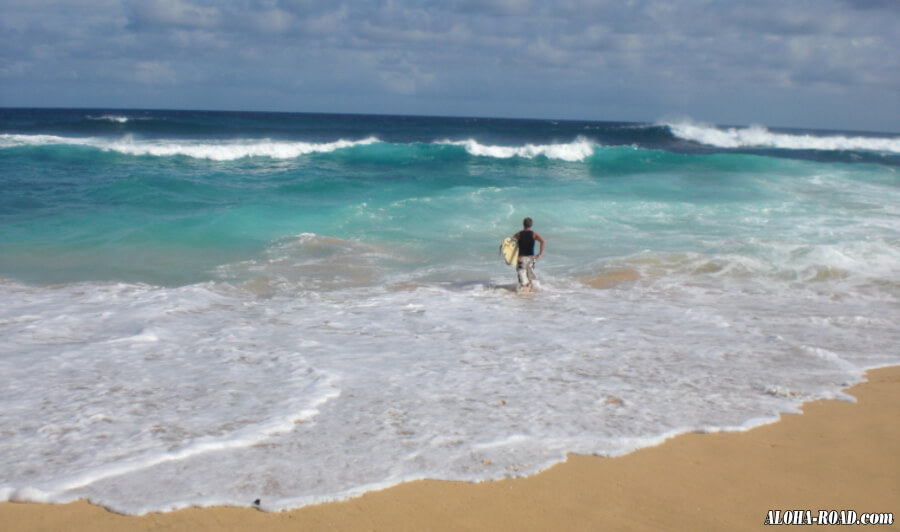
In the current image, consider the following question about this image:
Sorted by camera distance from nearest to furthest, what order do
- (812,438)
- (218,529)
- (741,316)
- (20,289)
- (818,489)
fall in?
(218,529) → (818,489) → (812,438) → (741,316) → (20,289)

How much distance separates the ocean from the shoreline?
0.50 feet

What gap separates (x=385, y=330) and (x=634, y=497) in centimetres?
427

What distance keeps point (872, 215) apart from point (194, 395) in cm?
1742

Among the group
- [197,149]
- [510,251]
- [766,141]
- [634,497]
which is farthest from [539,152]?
[634,497]

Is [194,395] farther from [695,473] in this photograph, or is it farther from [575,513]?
[695,473]

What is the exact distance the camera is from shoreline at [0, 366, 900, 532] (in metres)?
3.87

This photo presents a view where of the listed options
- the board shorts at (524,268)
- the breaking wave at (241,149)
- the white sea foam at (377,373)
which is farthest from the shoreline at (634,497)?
the breaking wave at (241,149)

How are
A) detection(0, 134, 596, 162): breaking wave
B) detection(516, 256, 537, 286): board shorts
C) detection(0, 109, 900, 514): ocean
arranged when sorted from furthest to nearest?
1. detection(0, 134, 596, 162): breaking wave
2. detection(516, 256, 537, 286): board shorts
3. detection(0, 109, 900, 514): ocean

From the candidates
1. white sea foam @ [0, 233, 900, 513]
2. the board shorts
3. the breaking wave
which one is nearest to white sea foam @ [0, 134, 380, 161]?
the breaking wave

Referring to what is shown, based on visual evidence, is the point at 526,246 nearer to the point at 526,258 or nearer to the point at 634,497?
the point at 526,258

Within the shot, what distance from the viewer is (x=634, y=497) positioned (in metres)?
4.18

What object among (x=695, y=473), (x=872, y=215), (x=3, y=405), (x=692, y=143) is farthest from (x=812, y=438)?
(x=692, y=143)

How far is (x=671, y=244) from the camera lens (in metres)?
14.0

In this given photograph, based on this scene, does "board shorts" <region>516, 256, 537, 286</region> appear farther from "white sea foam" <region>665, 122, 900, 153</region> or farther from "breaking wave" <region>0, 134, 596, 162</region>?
"white sea foam" <region>665, 122, 900, 153</region>
